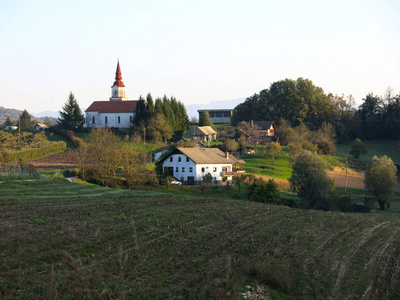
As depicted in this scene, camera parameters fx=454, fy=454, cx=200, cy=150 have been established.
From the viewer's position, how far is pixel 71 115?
101 meters

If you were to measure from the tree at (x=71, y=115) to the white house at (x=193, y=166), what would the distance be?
133 feet

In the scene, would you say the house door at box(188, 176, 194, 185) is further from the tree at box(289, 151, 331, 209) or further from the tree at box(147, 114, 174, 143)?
the tree at box(147, 114, 174, 143)

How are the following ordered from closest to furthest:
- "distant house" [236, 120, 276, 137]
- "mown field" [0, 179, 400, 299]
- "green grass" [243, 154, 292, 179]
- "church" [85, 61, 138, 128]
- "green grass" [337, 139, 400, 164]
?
"mown field" [0, 179, 400, 299]
"green grass" [243, 154, 292, 179]
"green grass" [337, 139, 400, 164]
"church" [85, 61, 138, 128]
"distant house" [236, 120, 276, 137]

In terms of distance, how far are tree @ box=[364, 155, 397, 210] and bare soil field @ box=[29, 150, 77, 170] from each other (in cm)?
3874

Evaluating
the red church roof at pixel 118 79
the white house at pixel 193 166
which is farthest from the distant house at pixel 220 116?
the white house at pixel 193 166

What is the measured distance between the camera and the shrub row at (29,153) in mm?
61875

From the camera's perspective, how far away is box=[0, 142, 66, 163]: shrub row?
203 ft

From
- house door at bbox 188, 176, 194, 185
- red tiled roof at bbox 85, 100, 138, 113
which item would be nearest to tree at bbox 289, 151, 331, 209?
house door at bbox 188, 176, 194, 185

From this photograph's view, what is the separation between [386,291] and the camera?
16.5m

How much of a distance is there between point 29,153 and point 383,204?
53.6 meters

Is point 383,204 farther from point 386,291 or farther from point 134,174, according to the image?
point 386,291

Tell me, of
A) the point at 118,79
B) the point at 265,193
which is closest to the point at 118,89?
the point at 118,79

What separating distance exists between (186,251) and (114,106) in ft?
306

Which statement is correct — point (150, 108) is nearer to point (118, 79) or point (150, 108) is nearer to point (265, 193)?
point (118, 79)
